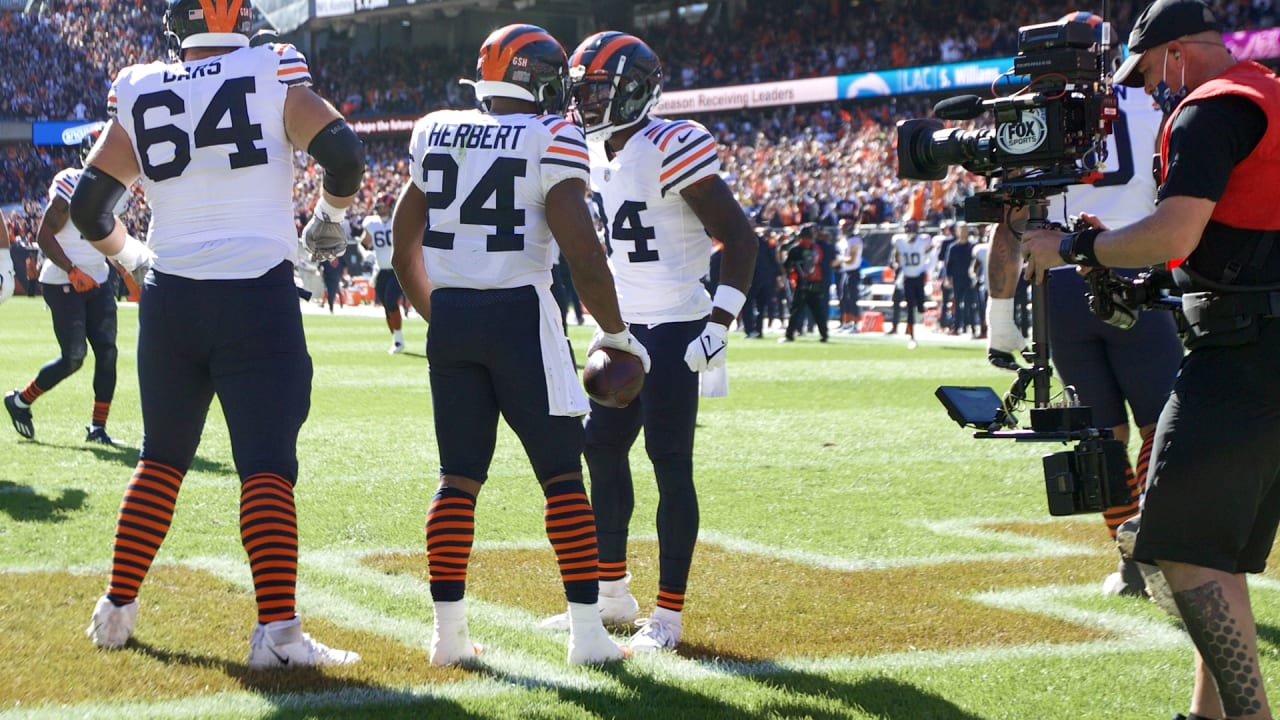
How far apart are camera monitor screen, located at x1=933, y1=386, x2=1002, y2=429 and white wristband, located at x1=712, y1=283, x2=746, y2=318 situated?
957mm

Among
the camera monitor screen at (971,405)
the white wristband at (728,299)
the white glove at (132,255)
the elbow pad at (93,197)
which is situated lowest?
the camera monitor screen at (971,405)

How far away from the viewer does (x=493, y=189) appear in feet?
13.8

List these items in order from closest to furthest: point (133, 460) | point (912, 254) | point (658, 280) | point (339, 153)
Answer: point (339, 153)
point (658, 280)
point (133, 460)
point (912, 254)

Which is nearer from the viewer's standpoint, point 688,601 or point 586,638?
point 586,638

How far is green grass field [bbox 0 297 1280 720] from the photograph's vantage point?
156 inches

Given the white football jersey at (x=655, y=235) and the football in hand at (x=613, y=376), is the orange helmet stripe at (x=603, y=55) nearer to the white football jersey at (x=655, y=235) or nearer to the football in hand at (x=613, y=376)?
the white football jersey at (x=655, y=235)

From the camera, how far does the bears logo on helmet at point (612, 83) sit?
4.82 metres

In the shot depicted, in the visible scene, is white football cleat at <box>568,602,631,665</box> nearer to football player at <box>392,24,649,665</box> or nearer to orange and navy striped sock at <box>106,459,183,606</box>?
football player at <box>392,24,649,665</box>

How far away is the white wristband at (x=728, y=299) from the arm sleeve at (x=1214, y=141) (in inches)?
67.2

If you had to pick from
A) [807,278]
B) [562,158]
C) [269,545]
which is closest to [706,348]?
[562,158]

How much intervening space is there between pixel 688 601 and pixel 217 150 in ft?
7.21

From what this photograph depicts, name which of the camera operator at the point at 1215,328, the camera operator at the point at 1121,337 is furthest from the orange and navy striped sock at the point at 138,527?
the camera operator at the point at 1121,337

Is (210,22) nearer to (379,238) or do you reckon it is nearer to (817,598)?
(817,598)

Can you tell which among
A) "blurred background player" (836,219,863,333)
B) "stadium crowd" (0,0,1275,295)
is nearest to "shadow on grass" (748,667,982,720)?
"stadium crowd" (0,0,1275,295)
